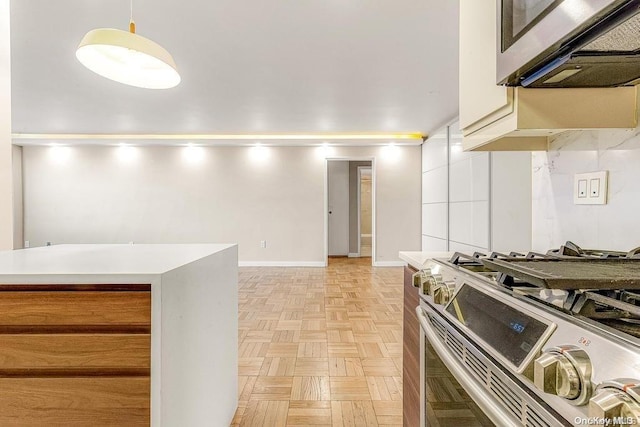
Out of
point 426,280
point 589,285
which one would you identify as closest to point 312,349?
point 426,280

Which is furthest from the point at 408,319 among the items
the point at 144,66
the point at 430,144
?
the point at 430,144

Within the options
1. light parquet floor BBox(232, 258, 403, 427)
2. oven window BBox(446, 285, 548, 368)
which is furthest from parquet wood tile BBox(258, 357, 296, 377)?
oven window BBox(446, 285, 548, 368)

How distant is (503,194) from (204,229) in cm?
483

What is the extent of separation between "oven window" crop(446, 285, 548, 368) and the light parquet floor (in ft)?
4.05

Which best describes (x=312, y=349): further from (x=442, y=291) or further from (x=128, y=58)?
(x=128, y=58)

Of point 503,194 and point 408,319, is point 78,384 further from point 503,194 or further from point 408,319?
point 503,194

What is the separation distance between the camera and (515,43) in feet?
2.89

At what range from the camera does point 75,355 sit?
35.8 inches

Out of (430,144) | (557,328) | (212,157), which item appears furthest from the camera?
(212,157)

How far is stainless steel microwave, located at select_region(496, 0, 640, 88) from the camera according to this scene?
2.14ft

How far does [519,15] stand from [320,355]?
2.27 meters

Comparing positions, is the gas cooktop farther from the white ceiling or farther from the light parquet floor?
the white ceiling

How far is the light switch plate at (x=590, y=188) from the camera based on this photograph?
3.52 feet

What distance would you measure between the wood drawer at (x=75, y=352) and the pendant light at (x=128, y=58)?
1.04 meters
